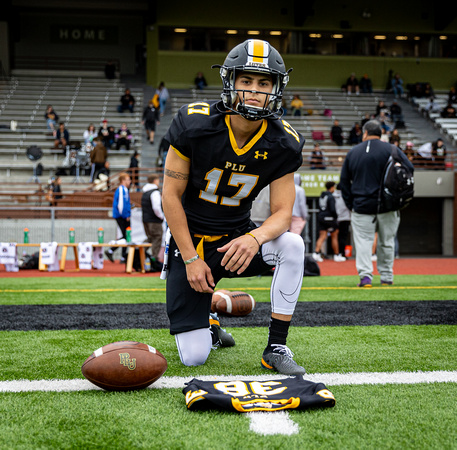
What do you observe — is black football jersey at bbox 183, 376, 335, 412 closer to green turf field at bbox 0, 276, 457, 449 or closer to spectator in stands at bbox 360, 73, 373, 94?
green turf field at bbox 0, 276, 457, 449

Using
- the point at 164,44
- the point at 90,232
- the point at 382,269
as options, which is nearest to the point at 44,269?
the point at 90,232

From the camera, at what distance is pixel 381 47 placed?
90.5ft

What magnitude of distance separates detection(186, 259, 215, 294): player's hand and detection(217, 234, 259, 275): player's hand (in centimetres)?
13

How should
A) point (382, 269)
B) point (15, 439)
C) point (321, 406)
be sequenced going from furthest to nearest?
point (382, 269), point (321, 406), point (15, 439)

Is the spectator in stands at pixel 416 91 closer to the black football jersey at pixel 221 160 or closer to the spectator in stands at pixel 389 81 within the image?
the spectator in stands at pixel 389 81

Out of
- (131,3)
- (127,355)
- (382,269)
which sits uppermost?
(131,3)

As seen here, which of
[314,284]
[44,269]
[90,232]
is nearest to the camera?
[314,284]

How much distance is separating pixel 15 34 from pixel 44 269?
66.9ft

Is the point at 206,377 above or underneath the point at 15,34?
underneath

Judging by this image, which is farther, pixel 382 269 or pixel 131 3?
pixel 131 3

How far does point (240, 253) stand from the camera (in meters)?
2.94

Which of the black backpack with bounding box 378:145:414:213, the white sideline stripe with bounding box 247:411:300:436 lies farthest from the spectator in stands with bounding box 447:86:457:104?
the white sideline stripe with bounding box 247:411:300:436

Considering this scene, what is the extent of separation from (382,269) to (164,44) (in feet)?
72.1

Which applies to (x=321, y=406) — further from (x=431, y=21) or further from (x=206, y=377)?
(x=431, y=21)
